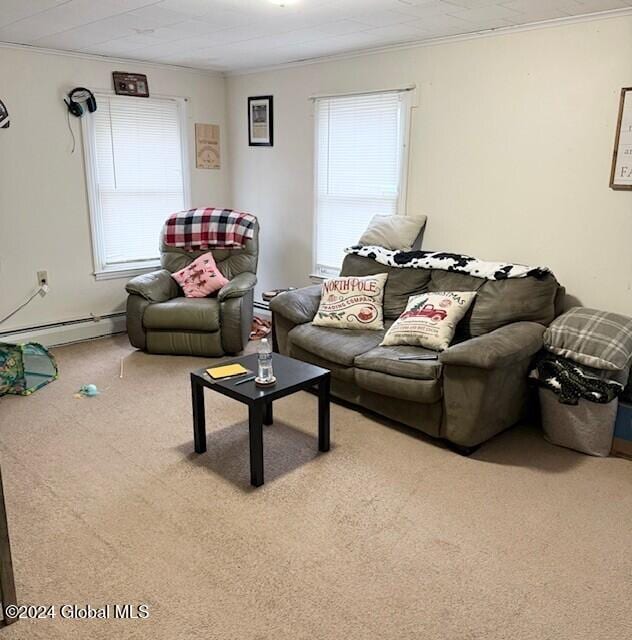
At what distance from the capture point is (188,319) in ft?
14.0

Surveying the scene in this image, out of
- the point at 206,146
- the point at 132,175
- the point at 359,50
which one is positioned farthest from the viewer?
the point at 206,146

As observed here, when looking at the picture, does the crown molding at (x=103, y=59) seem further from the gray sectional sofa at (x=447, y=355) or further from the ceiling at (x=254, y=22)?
the gray sectional sofa at (x=447, y=355)

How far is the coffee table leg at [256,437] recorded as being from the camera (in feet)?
8.49

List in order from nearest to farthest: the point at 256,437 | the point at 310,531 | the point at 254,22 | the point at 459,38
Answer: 1. the point at 310,531
2. the point at 256,437
3. the point at 254,22
4. the point at 459,38

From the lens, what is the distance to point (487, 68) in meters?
3.62

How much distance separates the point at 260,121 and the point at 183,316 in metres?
2.02

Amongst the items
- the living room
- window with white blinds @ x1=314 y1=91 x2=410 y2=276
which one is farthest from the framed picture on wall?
window with white blinds @ x1=314 y1=91 x2=410 y2=276

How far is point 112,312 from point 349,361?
2.60 meters

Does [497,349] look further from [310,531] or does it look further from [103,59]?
[103,59]

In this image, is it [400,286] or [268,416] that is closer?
[268,416]

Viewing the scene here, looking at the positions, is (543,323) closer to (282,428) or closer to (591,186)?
(591,186)

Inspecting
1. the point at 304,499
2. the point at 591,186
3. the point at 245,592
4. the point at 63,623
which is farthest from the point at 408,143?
the point at 63,623

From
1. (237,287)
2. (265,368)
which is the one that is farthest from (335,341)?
(237,287)

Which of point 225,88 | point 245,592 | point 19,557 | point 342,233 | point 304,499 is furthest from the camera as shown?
point 225,88
